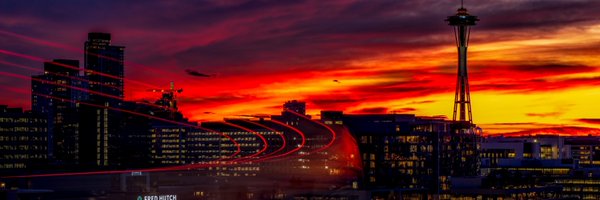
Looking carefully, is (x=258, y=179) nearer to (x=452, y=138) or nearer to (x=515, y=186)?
(x=452, y=138)

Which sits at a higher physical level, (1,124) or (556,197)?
(1,124)

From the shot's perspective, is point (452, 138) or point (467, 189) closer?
point (467, 189)

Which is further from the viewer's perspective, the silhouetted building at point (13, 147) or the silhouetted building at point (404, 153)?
the silhouetted building at point (13, 147)

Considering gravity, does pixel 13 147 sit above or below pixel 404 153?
above

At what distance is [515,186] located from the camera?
6378 inches

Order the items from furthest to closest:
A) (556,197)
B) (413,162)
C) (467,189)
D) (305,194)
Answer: (413,162), (556,197), (467,189), (305,194)

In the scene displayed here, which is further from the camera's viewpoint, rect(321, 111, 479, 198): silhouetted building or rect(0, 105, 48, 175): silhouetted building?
rect(0, 105, 48, 175): silhouetted building

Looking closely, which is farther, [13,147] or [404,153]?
[13,147]

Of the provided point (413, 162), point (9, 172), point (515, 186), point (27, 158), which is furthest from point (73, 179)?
point (515, 186)

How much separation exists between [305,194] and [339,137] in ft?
165

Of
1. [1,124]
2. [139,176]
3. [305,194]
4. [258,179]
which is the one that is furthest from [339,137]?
[1,124]

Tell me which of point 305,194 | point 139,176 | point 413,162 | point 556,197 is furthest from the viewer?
point 139,176

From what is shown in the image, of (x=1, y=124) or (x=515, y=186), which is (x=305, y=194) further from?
(x=1, y=124)

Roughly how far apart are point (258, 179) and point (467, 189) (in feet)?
167
